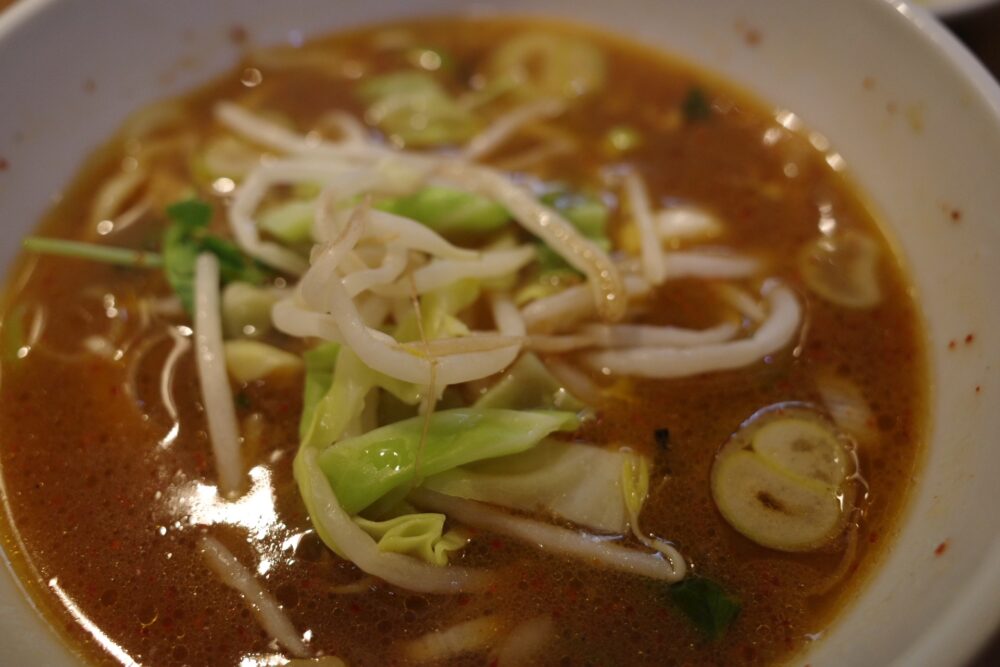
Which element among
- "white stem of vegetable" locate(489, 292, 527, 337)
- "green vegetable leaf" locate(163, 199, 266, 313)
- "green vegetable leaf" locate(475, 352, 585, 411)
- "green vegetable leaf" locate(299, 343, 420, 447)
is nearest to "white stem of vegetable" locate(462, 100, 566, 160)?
"white stem of vegetable" locate(489, 292, 527, 337)

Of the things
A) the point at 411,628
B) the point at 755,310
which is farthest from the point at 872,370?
the point at 411,628

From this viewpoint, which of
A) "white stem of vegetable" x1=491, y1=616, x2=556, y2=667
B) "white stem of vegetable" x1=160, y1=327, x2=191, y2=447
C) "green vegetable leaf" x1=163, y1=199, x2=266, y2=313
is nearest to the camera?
"white stem of vegetable" x1=491, y1=616, x2=556, y2=667

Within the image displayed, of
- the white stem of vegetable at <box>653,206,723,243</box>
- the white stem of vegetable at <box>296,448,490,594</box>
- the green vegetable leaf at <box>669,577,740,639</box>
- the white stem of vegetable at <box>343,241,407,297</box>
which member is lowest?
the white stem of vegetable at <box>296,448,490,594</box>

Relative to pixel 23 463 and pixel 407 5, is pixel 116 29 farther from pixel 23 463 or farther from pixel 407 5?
pixel 23 463

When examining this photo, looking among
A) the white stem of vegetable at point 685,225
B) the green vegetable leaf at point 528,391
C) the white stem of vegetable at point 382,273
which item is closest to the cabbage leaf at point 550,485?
the green vegetable leaf at point 528,391

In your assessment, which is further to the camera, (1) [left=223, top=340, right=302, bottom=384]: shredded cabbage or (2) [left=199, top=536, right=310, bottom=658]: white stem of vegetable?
(1) [left=223, top=340, right=302, bottom=384]: shredded cabbage

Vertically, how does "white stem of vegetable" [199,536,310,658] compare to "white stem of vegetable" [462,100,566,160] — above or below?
below

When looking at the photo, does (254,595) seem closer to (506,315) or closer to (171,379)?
(171,379)

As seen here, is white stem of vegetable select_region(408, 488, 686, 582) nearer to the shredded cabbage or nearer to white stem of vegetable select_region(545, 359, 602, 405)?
white stem of vegetable select_region(545, 359, 602, 405)
